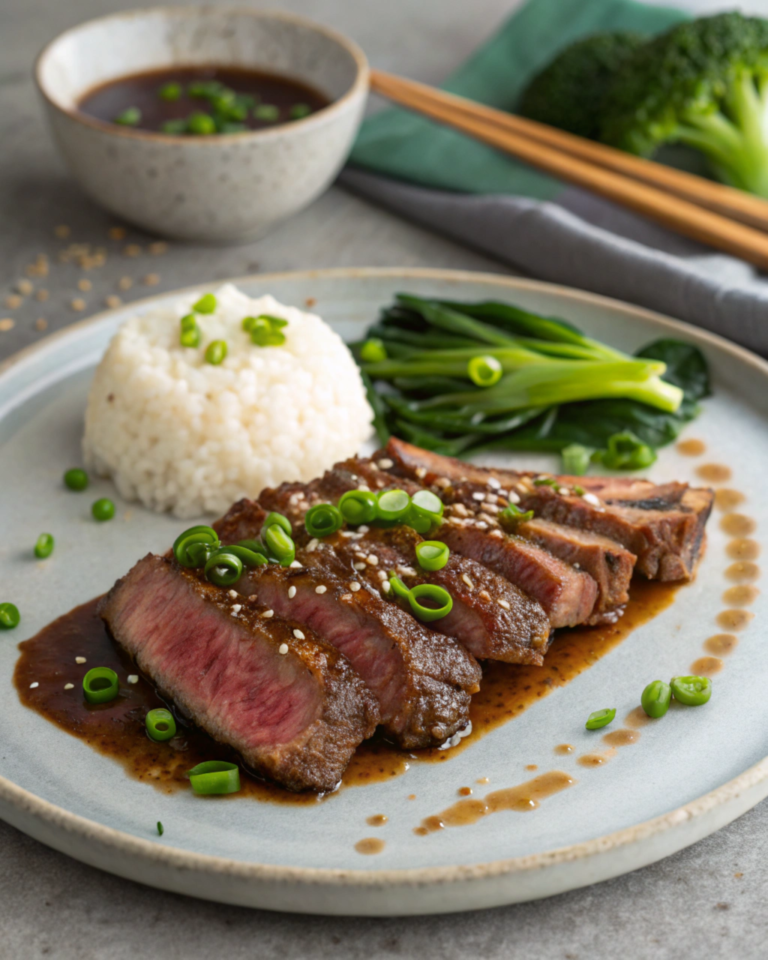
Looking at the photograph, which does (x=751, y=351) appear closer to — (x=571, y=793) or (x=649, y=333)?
(x=649, y=333)

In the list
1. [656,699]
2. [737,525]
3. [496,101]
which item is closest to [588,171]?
[496,101]

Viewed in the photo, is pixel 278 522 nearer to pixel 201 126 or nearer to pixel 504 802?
pixel 504 802

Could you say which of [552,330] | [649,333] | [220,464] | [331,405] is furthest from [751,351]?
[220,464]

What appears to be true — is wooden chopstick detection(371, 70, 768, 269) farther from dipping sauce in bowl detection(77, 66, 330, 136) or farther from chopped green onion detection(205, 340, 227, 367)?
chopped green onion detection(205, 340, 227, 367)

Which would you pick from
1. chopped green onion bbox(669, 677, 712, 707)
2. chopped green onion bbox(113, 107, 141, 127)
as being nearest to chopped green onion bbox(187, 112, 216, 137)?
chopped green onion bbox(113, 107, 141, 127)

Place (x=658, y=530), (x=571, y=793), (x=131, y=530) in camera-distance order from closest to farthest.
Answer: (x=571, y=793), (x=658, y=530), (x=131, y=530)

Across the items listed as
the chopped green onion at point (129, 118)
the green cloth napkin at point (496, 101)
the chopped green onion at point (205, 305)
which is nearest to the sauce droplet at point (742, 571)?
the chopped green onion at point (205, 305)
